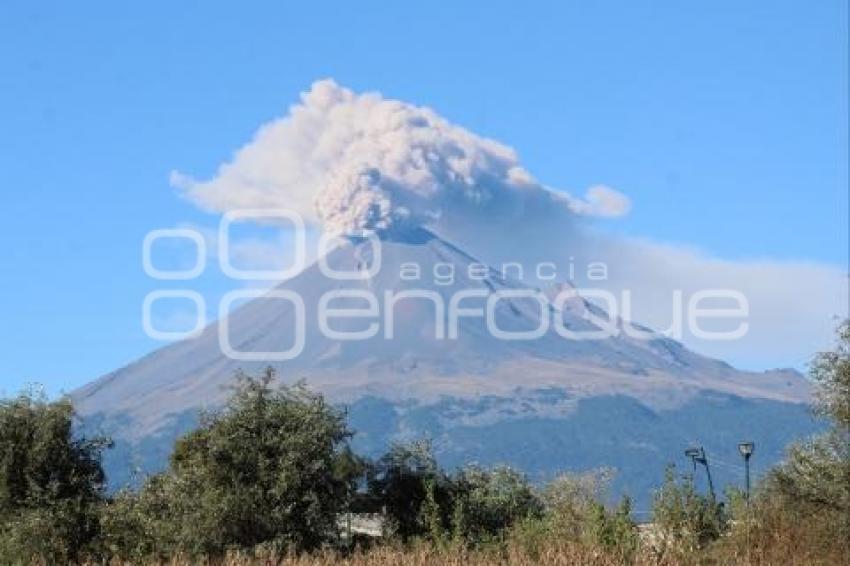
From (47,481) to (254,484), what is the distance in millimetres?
8647

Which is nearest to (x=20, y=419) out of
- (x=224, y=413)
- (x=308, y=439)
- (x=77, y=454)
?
(x=77, y=454)

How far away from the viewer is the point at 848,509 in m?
41.1

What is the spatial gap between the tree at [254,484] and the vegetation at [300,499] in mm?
54

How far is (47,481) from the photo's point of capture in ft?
186

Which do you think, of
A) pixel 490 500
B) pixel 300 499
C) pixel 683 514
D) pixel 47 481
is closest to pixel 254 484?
pixel 300 499

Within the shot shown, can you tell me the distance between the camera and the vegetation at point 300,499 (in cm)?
4359

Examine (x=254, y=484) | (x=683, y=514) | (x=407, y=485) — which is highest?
(x=254, y=484)

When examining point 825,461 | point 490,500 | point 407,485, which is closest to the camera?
point 825,461

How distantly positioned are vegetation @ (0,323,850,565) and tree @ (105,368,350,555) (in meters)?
0.05

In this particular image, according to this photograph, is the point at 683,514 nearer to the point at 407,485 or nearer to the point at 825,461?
the point at 825,461

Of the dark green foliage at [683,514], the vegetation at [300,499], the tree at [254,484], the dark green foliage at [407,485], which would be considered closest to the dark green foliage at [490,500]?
the vegetation at [300,499]

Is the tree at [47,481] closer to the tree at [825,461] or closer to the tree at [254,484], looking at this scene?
the tree at [254,484]

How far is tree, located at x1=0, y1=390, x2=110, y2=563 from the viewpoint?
175 ft

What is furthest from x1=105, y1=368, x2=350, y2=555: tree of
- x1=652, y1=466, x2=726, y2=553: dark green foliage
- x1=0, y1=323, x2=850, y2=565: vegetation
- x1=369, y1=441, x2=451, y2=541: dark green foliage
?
x1=652, y1=466, x2=726, y2=553: dark green foliage
